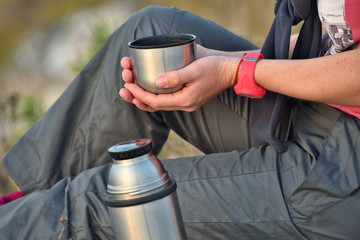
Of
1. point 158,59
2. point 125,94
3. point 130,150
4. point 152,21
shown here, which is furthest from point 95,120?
point 130,150

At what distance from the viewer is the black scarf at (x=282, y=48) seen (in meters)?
1.33

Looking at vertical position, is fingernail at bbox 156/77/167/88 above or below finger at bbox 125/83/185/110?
above

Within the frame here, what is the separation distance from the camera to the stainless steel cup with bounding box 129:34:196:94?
1194mm

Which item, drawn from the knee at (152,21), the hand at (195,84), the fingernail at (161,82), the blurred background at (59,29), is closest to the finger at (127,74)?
the hand at (195,84)

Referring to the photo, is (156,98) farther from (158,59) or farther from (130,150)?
(130,150)

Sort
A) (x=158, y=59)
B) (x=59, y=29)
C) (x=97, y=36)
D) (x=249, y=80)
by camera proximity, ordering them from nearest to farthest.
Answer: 1. (x=158, y=59)
2. (x=249, y=80)
3. (x=97, y=36)
4. (x=59, y=29)

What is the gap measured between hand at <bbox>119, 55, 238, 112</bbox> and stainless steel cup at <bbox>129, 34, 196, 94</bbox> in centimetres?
2

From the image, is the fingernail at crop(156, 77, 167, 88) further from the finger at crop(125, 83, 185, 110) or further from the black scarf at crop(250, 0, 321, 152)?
the black scarf at crop(250, 0, 321, 152)

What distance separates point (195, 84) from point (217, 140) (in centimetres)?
32

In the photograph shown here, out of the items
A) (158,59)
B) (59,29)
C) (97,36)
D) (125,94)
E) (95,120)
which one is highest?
(158,59)

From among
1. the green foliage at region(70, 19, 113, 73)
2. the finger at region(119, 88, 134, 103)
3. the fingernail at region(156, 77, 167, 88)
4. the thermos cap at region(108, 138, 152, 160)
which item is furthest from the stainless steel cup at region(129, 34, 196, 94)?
the green foliage at region(70, 19, 113, 73)

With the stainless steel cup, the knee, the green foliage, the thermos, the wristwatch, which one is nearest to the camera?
the thermos

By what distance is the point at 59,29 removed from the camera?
6.01 meters

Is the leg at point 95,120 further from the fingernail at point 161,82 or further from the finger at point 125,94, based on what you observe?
the fingernail at point 161,82
